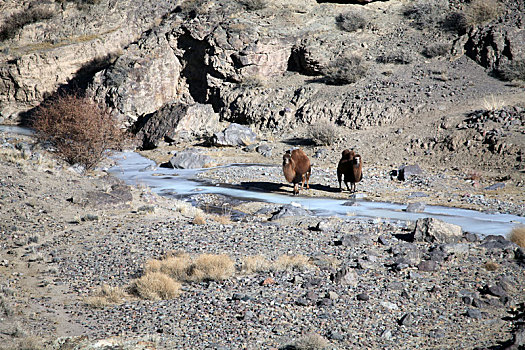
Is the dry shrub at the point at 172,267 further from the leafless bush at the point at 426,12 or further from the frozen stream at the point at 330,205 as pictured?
the leafless bush at the point at 426,12

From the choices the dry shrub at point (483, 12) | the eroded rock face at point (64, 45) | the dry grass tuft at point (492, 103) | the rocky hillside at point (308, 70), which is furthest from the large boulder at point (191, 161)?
the dry shrub at point (483, 12)

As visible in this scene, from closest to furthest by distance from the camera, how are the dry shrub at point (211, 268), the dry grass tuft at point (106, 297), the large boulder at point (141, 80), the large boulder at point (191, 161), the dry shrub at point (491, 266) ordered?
the dry grass tuft at point (106, 297) < the dry shrub at point (211, 268) < the dry shrub at point (491, 266) < the large boulder at point (191, 161) < the large boulder at point (141, 80)

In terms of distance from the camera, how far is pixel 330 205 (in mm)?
15148

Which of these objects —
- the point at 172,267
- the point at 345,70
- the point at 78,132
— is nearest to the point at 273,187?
the point at 78,132

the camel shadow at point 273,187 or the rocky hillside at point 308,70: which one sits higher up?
the rocky hillside at point 308,70

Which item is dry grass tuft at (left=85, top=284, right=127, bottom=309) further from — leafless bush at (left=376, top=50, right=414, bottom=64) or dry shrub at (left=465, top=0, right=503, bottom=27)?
dry shrub at (left=465, top=0, right=503, bottom=27)

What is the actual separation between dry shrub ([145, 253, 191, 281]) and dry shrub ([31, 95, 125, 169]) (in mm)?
12933

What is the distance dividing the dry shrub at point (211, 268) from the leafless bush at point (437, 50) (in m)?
26.7

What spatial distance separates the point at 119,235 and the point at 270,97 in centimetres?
2276

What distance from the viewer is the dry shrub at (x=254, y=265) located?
29.1 ft

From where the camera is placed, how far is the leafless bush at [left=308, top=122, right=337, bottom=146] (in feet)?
86.3

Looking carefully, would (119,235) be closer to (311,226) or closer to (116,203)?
(116,203)

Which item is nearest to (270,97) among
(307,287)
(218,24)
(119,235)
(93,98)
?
(218,24)

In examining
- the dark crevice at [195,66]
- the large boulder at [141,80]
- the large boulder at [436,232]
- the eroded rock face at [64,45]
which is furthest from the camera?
the eroded rock face at [64,45]
